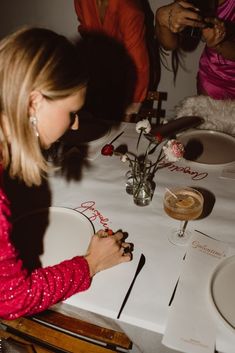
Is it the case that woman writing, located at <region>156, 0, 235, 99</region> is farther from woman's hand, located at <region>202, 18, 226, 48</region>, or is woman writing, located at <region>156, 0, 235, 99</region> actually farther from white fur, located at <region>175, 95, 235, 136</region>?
white fur, located at <region>175, 95, 235, 136</region>

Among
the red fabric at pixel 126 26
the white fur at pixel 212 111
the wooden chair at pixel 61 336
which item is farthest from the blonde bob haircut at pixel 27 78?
the red fabric at pixel 126 26

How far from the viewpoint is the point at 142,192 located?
49.9 inches

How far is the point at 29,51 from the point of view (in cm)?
89

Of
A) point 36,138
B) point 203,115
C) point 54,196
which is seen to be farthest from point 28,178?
point 203,115

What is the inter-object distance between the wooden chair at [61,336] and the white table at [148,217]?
5 centimetres

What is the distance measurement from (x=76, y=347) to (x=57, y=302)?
6.0 inches

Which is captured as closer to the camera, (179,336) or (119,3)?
(179,336)

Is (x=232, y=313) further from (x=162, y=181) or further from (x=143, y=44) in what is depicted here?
(x=143, y=44)

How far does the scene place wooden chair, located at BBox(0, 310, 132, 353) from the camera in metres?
0.87

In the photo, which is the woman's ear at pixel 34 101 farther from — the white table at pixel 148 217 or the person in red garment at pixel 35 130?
the white table at pixel 148 217

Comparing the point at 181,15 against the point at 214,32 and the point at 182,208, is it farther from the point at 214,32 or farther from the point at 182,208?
the point at 182,208

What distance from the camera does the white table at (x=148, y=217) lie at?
907 mm

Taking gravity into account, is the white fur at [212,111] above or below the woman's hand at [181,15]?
below

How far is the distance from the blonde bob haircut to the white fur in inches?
41.6
